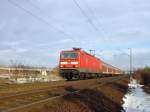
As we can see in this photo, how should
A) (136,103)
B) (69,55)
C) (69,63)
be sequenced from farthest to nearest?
(69,55) < (69,63) < (136,103)

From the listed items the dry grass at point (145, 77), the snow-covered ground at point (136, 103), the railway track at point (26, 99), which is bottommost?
the snow-covered ground at point (136, 103)

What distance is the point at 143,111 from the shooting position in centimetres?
1889

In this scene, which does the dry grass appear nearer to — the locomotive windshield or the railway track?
the locomotive windshield

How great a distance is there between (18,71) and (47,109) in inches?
1089

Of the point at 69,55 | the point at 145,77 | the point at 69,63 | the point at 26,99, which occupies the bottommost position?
the point at 26,99

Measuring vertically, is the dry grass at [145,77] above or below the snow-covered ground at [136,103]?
above

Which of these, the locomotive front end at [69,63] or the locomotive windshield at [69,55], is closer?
the locomotive front end at [69,63]

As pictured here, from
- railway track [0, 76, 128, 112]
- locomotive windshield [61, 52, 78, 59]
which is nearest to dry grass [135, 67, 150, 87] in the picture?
locomotive windshield [61, 52, 78, 59]

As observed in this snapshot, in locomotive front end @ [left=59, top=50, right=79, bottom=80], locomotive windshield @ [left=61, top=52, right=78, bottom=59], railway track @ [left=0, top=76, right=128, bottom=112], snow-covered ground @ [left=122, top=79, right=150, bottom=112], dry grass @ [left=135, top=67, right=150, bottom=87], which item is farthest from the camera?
dry grass @ [left=135, top=67, right=150, bottom=87]

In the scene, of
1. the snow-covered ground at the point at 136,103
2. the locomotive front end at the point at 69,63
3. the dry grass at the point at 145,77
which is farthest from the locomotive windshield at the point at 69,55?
the dry grass at the point at 145,77

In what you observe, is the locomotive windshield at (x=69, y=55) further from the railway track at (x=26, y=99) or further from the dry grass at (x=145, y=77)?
the dry grass at (x=145, y=77)

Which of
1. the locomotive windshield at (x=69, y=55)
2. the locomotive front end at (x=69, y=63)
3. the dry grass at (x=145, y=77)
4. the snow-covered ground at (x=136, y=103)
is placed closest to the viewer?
the snow-covered ground at (x=136, y=103)

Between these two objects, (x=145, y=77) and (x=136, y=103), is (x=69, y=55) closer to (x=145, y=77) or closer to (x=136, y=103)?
(x=136, y=103)

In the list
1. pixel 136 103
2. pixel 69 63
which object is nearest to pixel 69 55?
pixel 69 63
